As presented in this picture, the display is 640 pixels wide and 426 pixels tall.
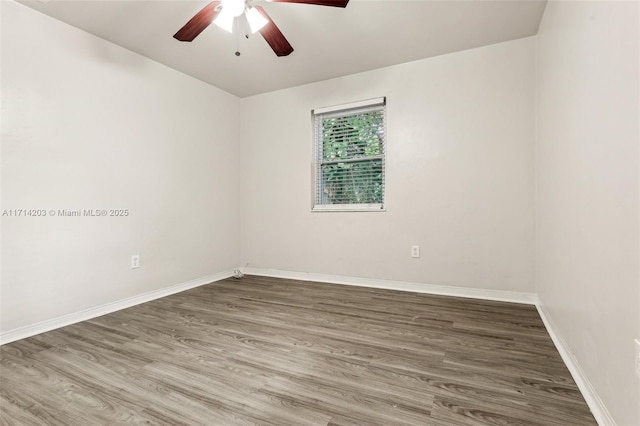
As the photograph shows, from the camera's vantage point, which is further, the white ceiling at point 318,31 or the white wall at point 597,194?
the white ceiling at point 318,31

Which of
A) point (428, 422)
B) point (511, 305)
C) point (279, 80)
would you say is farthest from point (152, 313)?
point (511, 305)

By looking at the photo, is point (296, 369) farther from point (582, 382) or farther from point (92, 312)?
point (92, 312)

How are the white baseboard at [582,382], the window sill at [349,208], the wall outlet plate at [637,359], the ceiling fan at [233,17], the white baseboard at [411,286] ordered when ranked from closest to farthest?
the wall outlet plate at [637,359]
the white baseboard at [582,382]
the ceiling fan at [233,17]
the white baseboard at [411,286]
the window sill at [349,208]

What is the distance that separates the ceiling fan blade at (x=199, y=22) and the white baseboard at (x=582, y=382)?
8.75 ft

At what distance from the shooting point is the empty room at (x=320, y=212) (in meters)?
1.24

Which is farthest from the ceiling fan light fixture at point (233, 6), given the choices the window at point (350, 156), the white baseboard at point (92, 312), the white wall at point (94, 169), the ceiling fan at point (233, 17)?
the white baseboard at point (92, 312)

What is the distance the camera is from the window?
10.7 feet

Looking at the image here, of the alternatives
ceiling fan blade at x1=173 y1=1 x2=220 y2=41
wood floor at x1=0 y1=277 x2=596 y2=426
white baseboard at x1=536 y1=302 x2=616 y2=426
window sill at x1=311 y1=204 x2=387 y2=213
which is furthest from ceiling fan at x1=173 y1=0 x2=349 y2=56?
white baseboard at x1=536 y1=302 x2=616 y2=426

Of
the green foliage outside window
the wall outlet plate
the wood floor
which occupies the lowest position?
the wood floor

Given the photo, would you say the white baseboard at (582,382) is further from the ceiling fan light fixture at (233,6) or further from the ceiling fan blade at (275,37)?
the ceiling fan light fixture at (233,6)

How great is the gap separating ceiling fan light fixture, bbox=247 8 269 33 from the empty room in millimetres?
25

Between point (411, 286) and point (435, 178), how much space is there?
111 cm

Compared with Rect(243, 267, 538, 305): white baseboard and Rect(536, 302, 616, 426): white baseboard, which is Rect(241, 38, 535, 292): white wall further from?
Rect(536, 302, 616, 426): white baseboard

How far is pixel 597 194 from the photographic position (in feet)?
3.94
